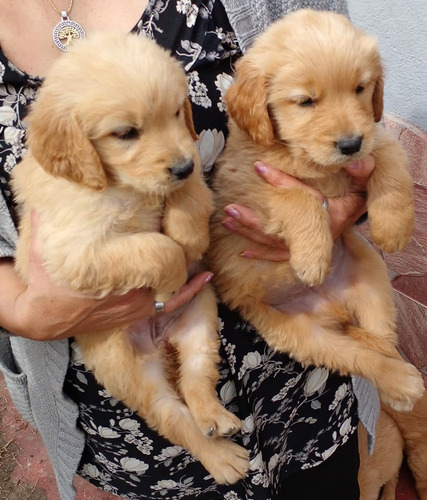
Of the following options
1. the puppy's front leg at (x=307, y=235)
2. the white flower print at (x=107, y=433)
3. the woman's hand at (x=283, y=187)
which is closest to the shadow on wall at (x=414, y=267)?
the woman's hand at (x=283, y=187)

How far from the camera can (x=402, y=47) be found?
119 inches

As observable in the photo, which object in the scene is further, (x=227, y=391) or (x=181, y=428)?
(x=227, y=391)

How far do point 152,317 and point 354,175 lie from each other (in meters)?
0.84

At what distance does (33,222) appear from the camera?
1784mm

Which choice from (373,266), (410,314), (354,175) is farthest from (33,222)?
(410,314)

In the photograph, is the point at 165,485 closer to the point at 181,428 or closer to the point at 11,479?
the point at 181,428

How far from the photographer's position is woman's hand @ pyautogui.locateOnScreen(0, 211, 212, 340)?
1.78 meters

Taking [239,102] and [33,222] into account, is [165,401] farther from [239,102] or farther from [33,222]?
[239,102]

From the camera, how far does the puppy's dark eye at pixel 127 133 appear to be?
158 centimetres

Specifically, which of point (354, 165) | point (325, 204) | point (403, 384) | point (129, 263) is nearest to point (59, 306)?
point (129, 263)

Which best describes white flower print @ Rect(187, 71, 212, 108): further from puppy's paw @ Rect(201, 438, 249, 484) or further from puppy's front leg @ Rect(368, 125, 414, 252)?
puppy's paw @ Rect(201, 438, 249, 484)

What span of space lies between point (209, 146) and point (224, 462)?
1046 mm

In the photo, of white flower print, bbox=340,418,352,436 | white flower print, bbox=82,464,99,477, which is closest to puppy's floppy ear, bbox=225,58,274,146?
white flower print, bbox=340,418,352,436

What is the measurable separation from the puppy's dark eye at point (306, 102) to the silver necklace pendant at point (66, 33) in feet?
2.38
